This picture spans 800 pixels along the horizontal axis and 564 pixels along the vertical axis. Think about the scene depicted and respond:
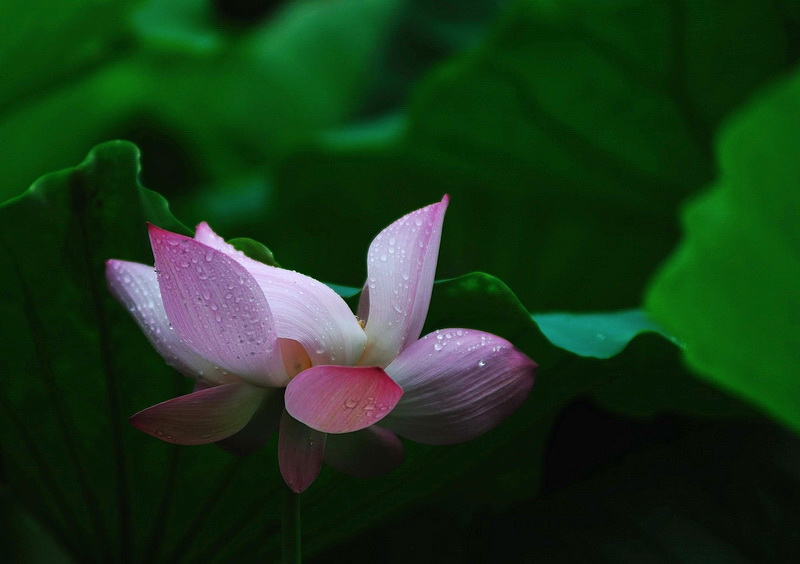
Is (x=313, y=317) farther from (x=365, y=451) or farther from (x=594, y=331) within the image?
(x=594, y=331)

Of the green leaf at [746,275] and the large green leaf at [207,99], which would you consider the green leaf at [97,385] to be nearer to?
the green leaf at [746,275]

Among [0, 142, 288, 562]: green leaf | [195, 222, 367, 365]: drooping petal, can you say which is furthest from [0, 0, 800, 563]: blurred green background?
[195, 222, 367, 365]: drooping petal

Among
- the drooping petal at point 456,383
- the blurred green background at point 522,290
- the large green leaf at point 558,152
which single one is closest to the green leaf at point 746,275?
the blurred green background at point 522,290

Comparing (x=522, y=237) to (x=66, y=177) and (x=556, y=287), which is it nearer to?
(x=556, y=287)

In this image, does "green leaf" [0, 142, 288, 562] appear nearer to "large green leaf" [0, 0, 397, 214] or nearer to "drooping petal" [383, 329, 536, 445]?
"drooping petal" [383, 329, 536, 445]

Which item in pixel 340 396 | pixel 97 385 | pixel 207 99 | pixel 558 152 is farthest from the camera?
pixel 207 99

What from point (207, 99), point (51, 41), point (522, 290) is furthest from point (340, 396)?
point (207, 99)

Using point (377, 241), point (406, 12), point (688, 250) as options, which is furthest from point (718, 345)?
point (406, 12)

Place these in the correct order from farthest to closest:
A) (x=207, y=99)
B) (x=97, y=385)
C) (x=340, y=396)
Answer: (x=207, y=99) < (x=97, y=385) < (x=340, y=396)
